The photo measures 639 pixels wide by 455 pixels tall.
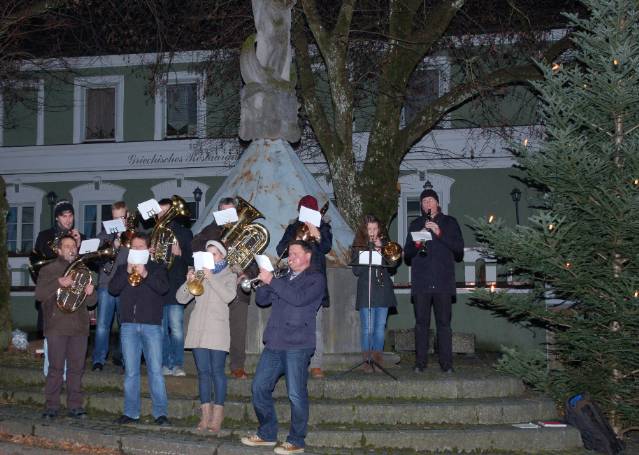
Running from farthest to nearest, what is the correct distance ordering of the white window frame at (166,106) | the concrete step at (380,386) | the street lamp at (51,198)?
the street lamp at (51,198)
the white window frame at (166,106)
the concrete step at (380,386)

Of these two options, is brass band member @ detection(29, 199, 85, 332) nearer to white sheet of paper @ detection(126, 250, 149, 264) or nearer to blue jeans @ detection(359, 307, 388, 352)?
white sheet of paper @ detection(126, 250, 149, 264)

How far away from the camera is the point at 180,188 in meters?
28.1

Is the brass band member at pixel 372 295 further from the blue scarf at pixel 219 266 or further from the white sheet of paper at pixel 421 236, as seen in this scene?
the blue scarf at pixel 219 266

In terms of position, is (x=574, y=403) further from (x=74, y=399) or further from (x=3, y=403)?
(x=3, y=403)

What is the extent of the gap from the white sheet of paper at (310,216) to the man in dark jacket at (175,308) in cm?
167

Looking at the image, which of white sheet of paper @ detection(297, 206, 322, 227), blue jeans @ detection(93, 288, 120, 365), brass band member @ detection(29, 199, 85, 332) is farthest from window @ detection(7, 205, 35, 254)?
white sheet of paper @ detection(297, 206, 322, 227)

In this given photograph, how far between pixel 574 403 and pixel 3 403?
6.23m

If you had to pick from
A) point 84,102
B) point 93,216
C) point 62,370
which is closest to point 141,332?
point 62,370

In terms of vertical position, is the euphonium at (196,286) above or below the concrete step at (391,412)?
above

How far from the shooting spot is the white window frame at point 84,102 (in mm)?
28656

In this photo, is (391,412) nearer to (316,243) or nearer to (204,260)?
(316,243)

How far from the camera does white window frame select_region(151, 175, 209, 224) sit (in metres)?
27.9

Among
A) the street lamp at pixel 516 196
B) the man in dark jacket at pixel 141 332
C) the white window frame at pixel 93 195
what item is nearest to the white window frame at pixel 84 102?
the white window frame at pixel 93 195

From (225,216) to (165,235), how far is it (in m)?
0.96
